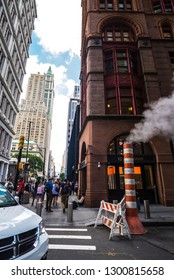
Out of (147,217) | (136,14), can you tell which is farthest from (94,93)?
(136,14)

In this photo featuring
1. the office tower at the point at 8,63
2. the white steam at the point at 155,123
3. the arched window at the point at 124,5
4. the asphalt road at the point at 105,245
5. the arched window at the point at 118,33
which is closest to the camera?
the asphalt road at the point at 105,245

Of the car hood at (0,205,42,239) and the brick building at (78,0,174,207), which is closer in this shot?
the car hood at (0,205,42,239)

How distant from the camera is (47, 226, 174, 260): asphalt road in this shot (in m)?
4.07

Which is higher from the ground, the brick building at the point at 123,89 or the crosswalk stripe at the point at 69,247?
the brick building at the point at 123,89

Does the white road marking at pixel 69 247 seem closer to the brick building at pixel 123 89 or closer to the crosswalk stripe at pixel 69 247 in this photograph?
the crosswalk stripe at pixel 69 247

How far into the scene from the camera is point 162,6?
20.2 meters

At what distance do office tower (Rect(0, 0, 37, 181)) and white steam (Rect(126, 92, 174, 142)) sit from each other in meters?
21.7

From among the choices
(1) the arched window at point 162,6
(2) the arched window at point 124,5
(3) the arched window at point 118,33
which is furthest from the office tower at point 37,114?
(1) the arched window at point 162,6

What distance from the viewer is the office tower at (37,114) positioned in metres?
111

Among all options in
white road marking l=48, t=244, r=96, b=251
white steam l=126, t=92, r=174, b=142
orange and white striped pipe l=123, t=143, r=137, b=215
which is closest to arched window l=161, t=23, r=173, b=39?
white steam l=126, t=92, r=174, b=142

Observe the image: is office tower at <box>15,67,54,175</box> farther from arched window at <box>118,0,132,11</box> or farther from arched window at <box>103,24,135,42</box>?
arched window at <box>118,0,132,11</box>

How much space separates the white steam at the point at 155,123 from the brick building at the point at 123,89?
56 cm

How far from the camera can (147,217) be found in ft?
26.2

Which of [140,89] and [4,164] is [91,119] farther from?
[4,164]
